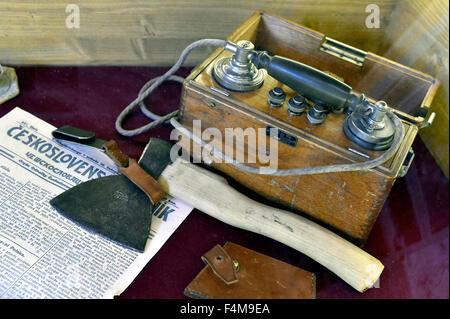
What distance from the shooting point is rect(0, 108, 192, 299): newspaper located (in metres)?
0.78

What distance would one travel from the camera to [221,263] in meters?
0.80

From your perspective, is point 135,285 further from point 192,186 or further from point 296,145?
point 296,145

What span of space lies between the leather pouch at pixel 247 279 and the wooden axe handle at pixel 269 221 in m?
0.05

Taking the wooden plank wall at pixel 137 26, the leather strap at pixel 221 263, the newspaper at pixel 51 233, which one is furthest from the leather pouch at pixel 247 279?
the wooden plank wall at pixel 137 26

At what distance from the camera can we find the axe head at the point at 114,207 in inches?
33.1

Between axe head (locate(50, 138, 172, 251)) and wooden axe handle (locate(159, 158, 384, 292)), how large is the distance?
0.05 metres

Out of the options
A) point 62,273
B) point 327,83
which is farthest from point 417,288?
point 62,273

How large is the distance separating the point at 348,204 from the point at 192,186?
0.29 m

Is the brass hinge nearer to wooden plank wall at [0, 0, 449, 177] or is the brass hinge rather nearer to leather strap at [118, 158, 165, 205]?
wooden plank wall at [0, 0, 449, 177]

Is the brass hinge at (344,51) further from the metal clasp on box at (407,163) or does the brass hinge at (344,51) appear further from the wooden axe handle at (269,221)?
the wooden axe handle at (269,221)

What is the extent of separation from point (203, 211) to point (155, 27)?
0.49m

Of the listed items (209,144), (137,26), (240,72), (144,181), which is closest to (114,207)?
(144,181)

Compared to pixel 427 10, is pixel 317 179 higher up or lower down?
lower down

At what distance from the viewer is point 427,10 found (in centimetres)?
88
